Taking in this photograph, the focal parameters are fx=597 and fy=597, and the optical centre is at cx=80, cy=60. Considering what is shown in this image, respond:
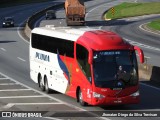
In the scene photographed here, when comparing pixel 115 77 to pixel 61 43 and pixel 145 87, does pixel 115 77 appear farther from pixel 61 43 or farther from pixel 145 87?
pixel 145 87

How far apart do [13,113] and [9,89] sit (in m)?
Result: 7.68

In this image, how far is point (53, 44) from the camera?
2981cm

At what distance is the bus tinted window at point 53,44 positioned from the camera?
91.4 ft

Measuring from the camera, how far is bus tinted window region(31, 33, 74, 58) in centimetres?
2785

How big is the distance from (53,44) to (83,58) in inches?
158

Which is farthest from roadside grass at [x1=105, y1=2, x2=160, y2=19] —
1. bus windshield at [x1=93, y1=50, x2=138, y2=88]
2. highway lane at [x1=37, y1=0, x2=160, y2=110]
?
bus windshield at [x1=93, y1=50, x2=138, y2=88]

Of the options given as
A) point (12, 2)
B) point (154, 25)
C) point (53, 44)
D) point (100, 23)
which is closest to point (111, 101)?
point (53, 44)

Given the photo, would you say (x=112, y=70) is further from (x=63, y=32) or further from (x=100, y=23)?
(x=100, y=23)

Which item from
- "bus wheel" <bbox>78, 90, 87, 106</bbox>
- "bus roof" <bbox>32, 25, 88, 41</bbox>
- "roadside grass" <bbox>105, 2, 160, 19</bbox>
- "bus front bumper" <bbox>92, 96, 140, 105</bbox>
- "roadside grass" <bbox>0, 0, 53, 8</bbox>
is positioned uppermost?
"bus roof" <bbox>32, 25, 88, 41</bbox>

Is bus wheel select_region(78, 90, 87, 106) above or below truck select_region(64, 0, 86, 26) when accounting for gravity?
above

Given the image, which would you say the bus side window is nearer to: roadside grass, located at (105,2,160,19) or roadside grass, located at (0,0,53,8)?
roadside grass, located at (105,2,160,19)

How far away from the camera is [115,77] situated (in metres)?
25.1

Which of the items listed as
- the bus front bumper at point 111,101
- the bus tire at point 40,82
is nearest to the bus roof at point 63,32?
the bus tire at point 40,82

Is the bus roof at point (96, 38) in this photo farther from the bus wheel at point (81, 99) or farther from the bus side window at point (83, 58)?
the bus wheel at point (81, 99)
